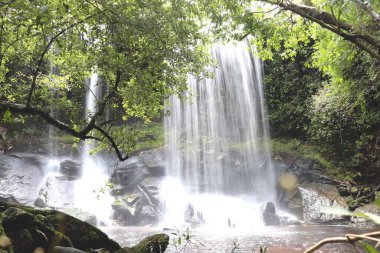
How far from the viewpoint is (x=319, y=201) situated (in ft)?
43.9

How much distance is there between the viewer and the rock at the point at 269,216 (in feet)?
42.5

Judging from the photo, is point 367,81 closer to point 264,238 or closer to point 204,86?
point 264,238

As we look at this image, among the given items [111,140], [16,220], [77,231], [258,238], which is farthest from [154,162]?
[16,220]

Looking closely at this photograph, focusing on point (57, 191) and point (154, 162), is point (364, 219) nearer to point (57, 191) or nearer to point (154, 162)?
point (154, 162)

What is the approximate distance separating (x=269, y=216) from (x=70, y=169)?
1042 cm

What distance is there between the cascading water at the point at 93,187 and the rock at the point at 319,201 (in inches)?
339

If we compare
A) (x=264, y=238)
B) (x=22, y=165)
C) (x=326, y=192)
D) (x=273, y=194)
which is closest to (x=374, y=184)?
(x=326, y=192)

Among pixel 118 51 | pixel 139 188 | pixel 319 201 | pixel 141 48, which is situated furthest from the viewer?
pixel 139 188

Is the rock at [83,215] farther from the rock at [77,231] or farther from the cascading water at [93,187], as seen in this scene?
the rock at [77,231]

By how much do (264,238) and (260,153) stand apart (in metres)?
8.81

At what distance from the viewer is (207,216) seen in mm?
13953

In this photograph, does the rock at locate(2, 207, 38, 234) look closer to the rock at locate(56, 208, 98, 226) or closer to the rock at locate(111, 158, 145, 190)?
the rock at locate(56, 208, 98, 226)

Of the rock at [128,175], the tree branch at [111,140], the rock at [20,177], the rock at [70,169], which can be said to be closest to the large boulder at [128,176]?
the rock at [128,175]

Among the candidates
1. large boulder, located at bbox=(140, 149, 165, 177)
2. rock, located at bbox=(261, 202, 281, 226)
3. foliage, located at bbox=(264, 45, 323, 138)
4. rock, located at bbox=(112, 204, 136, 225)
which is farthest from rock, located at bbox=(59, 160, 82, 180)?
foliage, located at bbox=(264, 45, 323, 138)
